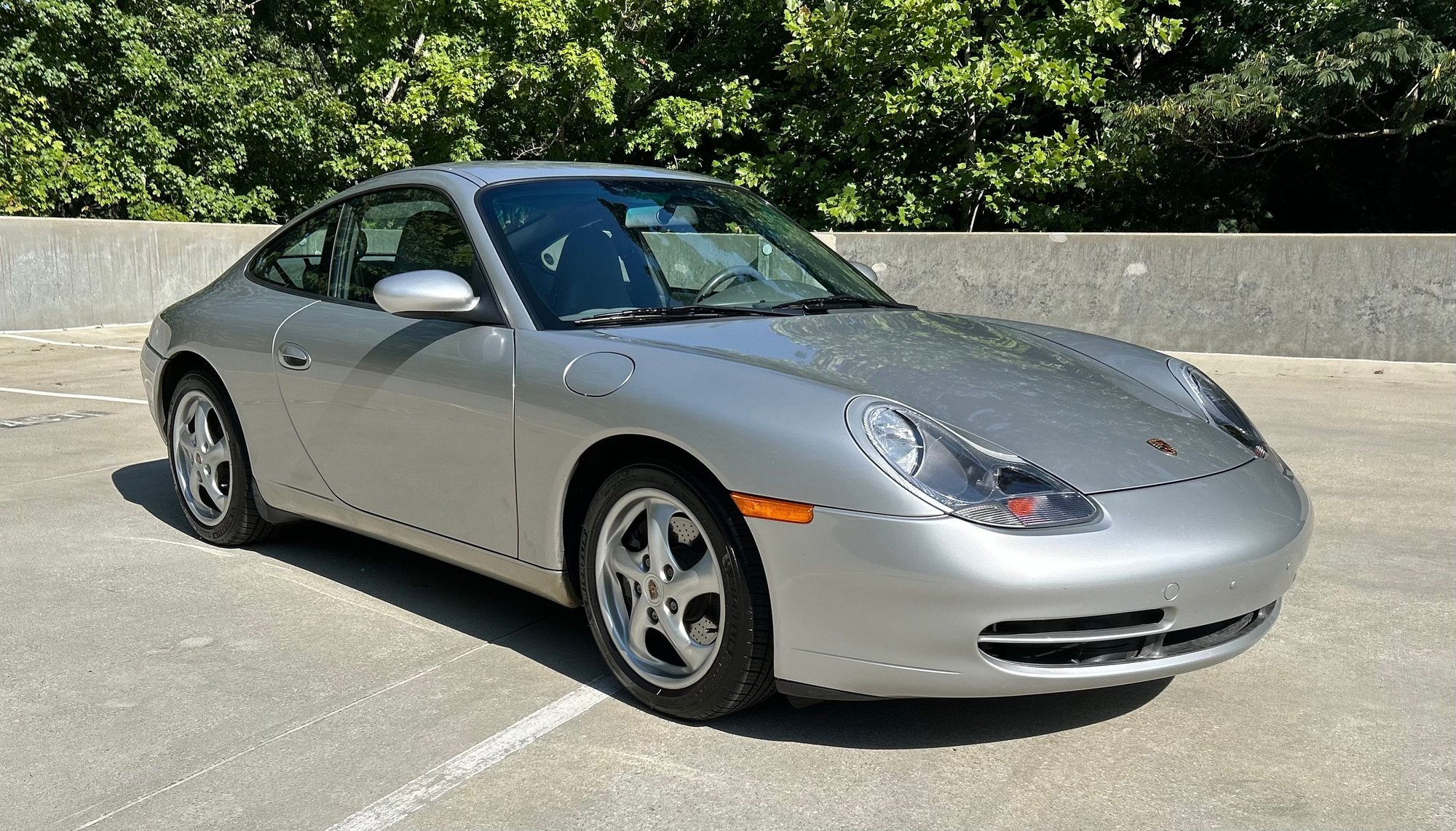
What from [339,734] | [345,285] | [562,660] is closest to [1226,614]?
[562,660]

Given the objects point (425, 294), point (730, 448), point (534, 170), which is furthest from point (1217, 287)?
point (730, 448)

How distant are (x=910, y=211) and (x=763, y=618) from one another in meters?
14.8

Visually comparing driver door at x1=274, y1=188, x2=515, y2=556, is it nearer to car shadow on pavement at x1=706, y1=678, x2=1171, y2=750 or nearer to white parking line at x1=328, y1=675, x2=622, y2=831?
white parking line at x1=328, y1=675, x2=622, y2=831

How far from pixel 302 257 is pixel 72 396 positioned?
5.12 meters

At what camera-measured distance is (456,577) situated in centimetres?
450

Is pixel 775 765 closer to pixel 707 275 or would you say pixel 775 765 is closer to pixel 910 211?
pixel 707 275

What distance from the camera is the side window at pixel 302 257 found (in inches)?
175

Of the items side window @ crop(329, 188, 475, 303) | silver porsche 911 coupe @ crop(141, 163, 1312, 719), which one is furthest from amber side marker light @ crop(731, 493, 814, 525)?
side window @ crop(329, 188, 475, 303)

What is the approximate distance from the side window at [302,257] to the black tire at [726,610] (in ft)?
5.91

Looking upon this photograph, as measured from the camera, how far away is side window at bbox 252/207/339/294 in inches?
175

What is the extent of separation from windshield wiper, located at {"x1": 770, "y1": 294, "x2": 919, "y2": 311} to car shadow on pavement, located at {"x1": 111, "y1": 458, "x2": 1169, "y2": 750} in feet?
3.95

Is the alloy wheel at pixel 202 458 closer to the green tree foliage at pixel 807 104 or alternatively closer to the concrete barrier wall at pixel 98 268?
the concrete barrier wall at pixel 98 268

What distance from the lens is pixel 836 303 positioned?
13.5 ft

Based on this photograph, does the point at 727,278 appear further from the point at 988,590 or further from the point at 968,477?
the point at 988,590
